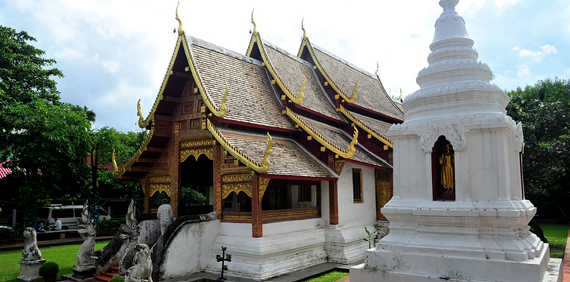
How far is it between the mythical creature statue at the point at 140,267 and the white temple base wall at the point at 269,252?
98.2 inches

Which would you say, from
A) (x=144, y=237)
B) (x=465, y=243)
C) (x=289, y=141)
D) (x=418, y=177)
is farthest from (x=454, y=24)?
(x=144, y=237)

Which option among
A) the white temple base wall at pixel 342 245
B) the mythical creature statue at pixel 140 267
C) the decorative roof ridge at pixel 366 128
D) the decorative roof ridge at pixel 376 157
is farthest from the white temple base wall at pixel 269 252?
the decorative roof ridge at pixel 366 128

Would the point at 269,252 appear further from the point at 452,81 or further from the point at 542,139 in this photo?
the point at 542,139

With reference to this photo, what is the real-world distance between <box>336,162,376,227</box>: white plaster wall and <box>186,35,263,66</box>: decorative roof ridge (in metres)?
4.41

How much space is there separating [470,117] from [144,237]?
838 cm

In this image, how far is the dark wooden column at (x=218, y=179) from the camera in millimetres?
10070

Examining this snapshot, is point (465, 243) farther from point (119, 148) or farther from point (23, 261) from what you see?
point (119, 148)

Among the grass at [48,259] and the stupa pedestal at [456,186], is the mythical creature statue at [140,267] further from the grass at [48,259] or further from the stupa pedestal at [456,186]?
the grass at [48,259]

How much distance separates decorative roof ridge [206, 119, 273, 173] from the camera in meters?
8.63

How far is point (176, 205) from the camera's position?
436 inches

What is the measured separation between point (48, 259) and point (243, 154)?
26.1ft

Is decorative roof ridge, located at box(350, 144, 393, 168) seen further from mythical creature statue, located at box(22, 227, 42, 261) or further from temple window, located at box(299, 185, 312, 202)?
mythical creature statue, located at box(22, 227, 42, 261)

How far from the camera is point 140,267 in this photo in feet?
22.8

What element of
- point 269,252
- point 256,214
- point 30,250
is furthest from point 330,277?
point 30,250
